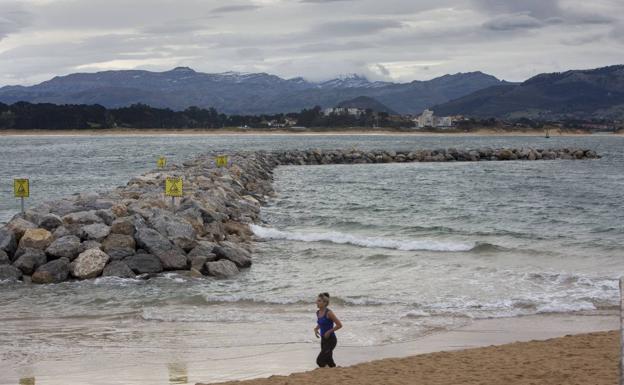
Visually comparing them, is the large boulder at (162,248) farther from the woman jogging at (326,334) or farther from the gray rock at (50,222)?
the woman jogging at (326,334)

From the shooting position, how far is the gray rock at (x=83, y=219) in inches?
656

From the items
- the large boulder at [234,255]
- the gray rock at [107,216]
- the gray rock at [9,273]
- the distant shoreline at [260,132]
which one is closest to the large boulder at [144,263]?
the large boulder at [234,255]

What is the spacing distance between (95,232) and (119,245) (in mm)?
611

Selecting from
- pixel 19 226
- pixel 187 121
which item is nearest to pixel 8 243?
pixel 19 226

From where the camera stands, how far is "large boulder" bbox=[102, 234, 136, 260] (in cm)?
1546

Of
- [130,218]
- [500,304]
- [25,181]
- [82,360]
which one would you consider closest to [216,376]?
[82,360]

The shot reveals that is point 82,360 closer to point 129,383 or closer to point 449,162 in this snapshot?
point 129,383

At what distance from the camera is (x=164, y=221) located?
55.2 feet

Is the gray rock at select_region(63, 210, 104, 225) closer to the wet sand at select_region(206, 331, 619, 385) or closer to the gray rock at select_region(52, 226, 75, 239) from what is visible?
the gray rock at select_region(52, 226, 75, 239)

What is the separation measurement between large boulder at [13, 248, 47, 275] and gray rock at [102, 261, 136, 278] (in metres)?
1.18

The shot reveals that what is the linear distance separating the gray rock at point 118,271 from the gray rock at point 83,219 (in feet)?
6.22

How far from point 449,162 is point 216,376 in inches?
2122

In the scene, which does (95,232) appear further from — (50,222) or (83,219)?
(50,222)

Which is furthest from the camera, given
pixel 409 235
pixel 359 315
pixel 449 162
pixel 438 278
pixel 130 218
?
pixel 449 162
